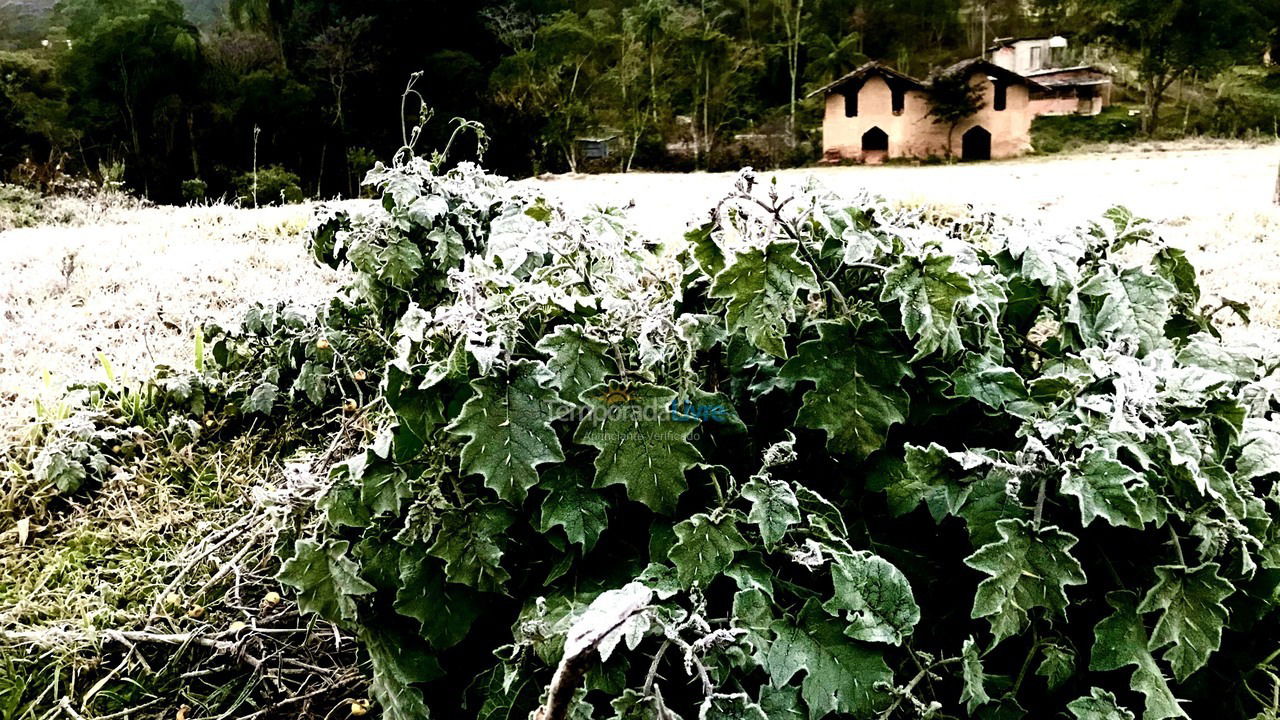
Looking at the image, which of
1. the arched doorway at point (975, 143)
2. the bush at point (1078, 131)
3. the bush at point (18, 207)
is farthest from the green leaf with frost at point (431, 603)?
the bush at point (1078, 131)

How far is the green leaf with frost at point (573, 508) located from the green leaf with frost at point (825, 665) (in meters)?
0.29

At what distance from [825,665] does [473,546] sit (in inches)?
21.0

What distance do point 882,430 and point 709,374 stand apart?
1.16 feet

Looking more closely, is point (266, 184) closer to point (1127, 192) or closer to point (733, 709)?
point (1127, 192)

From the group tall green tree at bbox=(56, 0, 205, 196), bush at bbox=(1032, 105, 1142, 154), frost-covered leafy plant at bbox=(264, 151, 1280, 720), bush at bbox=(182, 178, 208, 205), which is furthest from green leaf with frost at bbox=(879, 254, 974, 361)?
bush at bbox=(1032, 105, 1142, 154)

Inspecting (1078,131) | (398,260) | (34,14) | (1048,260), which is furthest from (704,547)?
(34,14)

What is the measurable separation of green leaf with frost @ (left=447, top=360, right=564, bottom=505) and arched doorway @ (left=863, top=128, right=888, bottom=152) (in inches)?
448

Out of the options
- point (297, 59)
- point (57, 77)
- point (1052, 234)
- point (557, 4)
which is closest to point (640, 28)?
point (557, 4)

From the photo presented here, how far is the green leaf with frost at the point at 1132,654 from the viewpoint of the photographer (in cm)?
126

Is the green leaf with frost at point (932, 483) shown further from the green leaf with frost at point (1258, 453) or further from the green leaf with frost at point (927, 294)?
the green leaf with frost at point (1258, 453)

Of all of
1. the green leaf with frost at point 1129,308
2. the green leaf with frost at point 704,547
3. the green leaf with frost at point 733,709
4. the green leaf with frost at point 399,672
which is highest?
the green leaf with frost at point 1129,308

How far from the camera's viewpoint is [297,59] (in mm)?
11320

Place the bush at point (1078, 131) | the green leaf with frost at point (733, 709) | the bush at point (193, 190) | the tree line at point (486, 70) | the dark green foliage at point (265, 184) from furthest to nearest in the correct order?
the bush at point (1078, 131) < the tree line at point (486, 70) < the dark green foliage at point (265, 184) < the bush at point (193, 190) < the green leaf with frost at point (733, 709)

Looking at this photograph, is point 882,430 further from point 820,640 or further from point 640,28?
point 640,28
